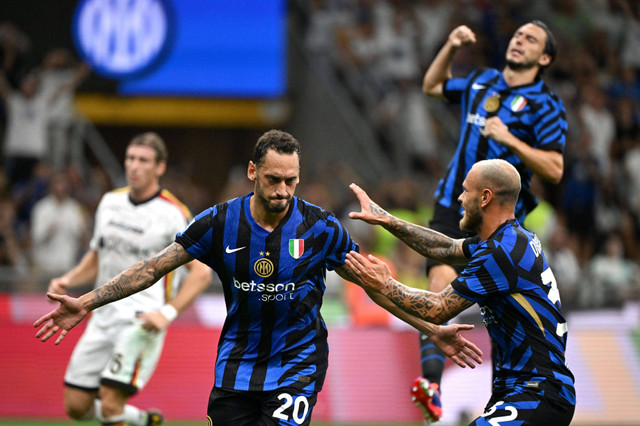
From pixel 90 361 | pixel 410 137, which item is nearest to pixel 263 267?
pixel 90 361

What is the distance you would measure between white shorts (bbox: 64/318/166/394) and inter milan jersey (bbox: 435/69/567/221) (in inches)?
115

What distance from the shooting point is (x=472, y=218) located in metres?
5.98

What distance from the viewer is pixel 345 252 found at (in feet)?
20.2

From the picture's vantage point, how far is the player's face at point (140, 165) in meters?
8.55

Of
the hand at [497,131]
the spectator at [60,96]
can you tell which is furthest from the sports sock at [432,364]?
the spectator at [60,96]

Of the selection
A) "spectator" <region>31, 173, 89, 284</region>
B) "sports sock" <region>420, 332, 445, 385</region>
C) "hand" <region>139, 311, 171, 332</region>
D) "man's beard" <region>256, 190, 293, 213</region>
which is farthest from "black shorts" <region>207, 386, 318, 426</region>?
"spectator" <region>31, 173, 89, 284</region>

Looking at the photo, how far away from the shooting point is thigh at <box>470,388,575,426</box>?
18.3 ft

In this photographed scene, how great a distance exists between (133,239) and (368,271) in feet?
10.6

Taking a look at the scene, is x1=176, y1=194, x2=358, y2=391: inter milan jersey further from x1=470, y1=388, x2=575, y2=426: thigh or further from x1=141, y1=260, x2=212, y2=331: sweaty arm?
x1=141, y1=260, x2=212, y2=331: sweaty arm

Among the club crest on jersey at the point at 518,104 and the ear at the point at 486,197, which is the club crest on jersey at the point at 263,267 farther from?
the club crest on jersey at the point at 518,104

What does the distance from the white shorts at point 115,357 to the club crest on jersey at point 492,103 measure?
337 cm

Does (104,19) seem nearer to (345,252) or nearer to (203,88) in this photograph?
(203,88)

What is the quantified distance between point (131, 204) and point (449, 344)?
379 cm

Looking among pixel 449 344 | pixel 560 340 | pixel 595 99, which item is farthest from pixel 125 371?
pixel 595 99
